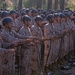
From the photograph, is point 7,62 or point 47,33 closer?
point 7,62

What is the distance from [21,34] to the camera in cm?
919

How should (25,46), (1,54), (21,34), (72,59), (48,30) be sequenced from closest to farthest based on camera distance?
1. (1,54)
2. (25,46)
3. (21,34)
4. (48,30)
5. (72,59)

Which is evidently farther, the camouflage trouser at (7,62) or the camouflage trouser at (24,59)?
the camouflage trouser at (24,59)

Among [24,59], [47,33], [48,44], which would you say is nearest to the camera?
[24,59]

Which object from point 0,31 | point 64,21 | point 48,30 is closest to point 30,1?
point 64,21

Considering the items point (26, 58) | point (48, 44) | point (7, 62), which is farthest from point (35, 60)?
point (7, 62)

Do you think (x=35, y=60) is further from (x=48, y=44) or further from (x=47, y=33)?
(x=47, y=33)

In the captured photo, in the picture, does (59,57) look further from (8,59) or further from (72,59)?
(8,59)

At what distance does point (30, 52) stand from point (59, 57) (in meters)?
4.68

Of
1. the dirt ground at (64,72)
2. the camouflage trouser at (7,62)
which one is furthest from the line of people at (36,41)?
the camouflage trouser at (7,62)

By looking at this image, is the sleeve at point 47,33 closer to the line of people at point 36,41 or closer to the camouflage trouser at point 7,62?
the line of people at point 36,41

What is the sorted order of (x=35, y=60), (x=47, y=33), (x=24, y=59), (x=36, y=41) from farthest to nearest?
(x=47, y=33)
(x=35, y=60)
(x=36, y=41)
(x=24, y=59)

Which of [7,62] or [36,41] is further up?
[36,41]

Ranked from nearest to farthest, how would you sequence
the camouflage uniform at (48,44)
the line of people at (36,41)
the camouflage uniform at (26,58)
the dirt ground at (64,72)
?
the line of people at (36,41) < the camouflage uniform at (26,58) < the camouflage uniform at (48,44) < the dirt ground at (64,72)
